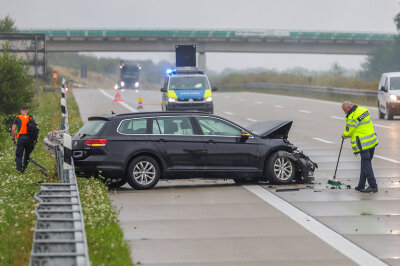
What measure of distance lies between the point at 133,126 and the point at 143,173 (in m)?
0.95

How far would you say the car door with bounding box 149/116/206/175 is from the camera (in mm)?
15773

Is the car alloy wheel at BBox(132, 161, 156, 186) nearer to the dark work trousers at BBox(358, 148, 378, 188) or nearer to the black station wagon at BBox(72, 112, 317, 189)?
the black station wagon at BBox(72, 112, 317, 189)

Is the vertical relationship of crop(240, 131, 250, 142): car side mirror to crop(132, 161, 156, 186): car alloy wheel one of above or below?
above

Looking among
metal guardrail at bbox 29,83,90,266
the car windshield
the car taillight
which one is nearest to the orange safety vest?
the car taillight

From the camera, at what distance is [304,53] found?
339 ft

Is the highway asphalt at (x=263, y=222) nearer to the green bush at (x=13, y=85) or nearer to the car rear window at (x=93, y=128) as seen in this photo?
the car rear window at (x=93, y=128)

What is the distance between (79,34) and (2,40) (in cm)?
5388

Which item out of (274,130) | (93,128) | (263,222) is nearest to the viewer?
(263,222)

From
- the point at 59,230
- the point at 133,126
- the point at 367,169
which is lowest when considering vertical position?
the point at 367,169

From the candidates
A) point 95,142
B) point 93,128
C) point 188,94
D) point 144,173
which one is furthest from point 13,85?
point 144,173

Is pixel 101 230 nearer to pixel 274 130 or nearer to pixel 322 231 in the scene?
pixel 322 231

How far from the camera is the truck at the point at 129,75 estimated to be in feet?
278

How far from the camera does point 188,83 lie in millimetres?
35438

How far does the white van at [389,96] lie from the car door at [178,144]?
64.7 ft
